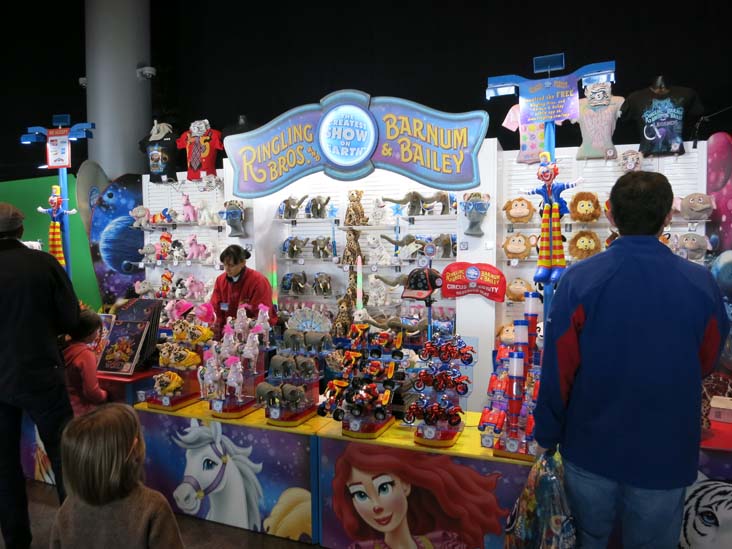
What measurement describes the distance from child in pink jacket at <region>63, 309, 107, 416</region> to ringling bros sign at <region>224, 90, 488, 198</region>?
2063 millimetres

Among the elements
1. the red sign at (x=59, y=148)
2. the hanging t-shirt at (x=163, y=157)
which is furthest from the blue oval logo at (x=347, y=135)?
the red sign at (x=59, y=148)

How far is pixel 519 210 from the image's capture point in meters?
4.93

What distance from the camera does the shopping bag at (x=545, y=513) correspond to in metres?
1.76

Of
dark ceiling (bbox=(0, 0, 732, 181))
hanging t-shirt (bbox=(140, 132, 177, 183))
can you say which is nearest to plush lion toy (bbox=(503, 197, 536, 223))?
dark ceiling (bbox=(0, 0, 732, 181))

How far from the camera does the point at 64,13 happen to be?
26.9 ft

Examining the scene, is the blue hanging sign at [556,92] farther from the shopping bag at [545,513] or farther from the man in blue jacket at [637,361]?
the shopping bag at [545,513]

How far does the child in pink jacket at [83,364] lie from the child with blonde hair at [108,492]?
2035mm

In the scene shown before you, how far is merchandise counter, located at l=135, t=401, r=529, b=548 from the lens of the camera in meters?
2.69

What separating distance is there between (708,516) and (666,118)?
3.28 m

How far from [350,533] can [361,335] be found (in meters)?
1.01

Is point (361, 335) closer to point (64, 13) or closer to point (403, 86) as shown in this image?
point (403, 86)

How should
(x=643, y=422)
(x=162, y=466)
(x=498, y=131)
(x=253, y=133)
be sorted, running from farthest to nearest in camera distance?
(x=498, y=131)
(x=253, y=133)
(x=162, y=466)
(x=643, y=422)

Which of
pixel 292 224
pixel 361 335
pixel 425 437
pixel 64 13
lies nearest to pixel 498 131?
pixel 292 224

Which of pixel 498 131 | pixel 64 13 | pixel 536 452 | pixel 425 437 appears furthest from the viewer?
pixel 64 13
